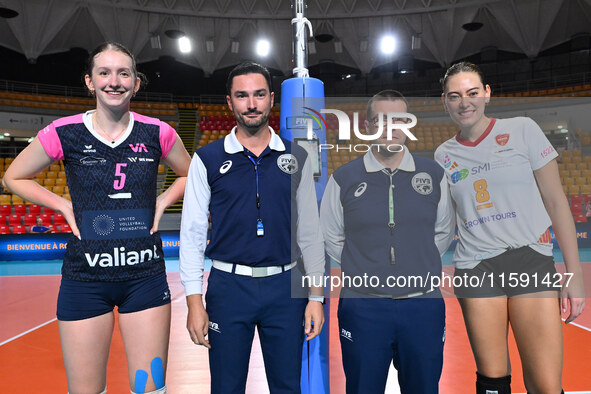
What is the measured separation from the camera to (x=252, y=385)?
368 centimetres

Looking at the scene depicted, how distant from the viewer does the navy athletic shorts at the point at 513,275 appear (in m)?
2.20

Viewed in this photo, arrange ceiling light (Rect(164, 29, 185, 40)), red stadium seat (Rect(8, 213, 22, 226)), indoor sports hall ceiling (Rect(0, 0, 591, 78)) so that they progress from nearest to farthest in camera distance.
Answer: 1. red stadium seat (Rect(8, 213, 22, 226))
2. indoor sports hall ceiling (Rect(0, 0, 591, 78))
3. ceiling light (Rect(164, 29, 185, 40))

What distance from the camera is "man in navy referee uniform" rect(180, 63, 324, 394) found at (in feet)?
6.97

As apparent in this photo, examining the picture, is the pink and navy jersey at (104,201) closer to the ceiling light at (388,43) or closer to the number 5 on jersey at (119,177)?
the number 5 on jersey at (119,177)

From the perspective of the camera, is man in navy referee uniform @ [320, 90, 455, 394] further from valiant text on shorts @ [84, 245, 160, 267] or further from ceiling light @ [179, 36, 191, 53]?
ceiling light @ [179, 36, 191, 53]

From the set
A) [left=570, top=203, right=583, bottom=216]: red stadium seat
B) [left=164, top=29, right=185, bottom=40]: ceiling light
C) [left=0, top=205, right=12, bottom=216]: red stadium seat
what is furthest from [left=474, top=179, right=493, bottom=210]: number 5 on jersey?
[left=164, top=29, right=185, bottom=40]: ceiling light

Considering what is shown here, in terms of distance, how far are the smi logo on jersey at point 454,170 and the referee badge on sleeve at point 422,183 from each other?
159mm

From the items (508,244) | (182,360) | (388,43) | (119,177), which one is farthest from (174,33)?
(508,244)

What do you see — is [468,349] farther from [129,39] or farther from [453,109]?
[129,39]

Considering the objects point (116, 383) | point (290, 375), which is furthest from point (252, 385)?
point (290, 375)

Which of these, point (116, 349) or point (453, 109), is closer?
point (453, 109)

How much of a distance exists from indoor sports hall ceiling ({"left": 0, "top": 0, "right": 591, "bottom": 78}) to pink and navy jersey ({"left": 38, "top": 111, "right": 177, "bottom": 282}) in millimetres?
17851

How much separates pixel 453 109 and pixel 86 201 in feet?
6.71

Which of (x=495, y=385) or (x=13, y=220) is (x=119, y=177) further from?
(x=13, y=220)
